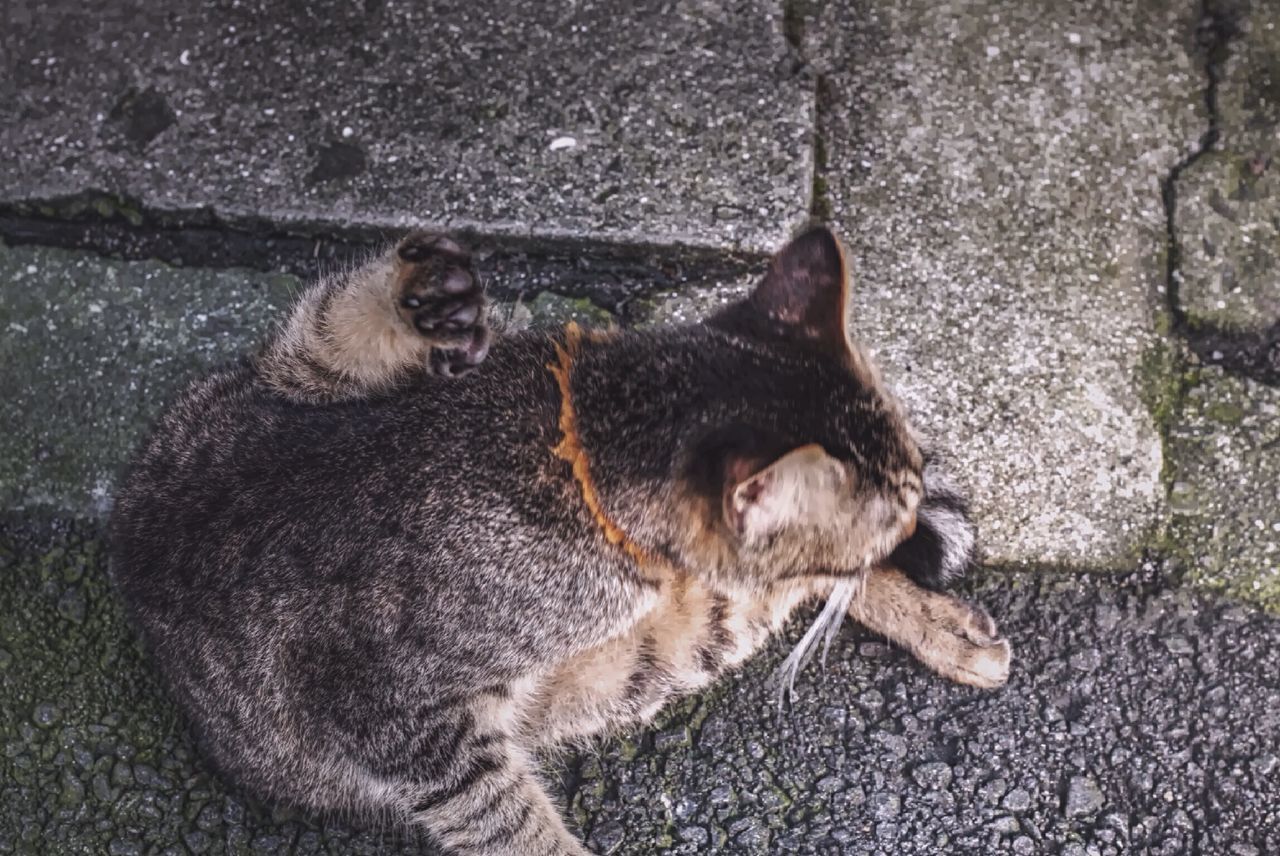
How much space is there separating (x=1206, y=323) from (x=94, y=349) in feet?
8.00

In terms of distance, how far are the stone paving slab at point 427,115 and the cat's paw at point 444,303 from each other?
664 millimetres

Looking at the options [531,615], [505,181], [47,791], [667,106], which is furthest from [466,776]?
[667,106]

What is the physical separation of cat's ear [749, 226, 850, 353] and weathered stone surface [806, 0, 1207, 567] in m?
0.67

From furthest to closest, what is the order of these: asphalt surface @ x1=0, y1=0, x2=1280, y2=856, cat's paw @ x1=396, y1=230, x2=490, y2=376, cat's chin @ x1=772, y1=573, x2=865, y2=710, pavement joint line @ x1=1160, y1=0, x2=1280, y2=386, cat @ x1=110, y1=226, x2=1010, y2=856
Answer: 1. pavement joint line @ x1=1160, y1=0, x2=1280, y2=386
2. asphalt surface @ x1=0, y1=0, x2=1280, y2=856
3. cat's chin @ x1=772, y1=573, x2=865, y2=710
4. cat's paw @ x1=396, y1=230, x2=490, y2=376
5. cat @ x1=110, y1=226, x2=1010, y2=856

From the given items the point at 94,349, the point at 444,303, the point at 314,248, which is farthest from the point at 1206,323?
the point at 94,349

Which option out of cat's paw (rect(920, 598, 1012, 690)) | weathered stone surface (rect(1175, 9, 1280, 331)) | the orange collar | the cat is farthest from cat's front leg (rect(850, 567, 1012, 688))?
weathered stone surface (rect(1175, 9, 1280, 331))

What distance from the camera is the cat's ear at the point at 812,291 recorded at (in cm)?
222

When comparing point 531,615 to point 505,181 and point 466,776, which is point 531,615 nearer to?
point 466,776

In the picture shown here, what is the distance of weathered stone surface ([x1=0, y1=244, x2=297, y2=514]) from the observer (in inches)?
115

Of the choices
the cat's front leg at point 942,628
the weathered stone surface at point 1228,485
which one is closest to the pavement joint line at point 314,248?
the cat's front leg at point 942,628

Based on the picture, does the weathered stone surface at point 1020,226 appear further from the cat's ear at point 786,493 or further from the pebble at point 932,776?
the cat's ear at point 786,493

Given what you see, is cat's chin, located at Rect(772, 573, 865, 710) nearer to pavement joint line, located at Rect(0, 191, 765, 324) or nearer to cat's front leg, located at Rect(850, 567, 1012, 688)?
cat's front leg, located at Rect(850, 567, 1012, 688)

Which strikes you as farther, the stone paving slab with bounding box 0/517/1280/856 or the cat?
the stone paving slab with bounding box 0/517/1280/856

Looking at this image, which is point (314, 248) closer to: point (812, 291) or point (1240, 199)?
point (812, 291)
